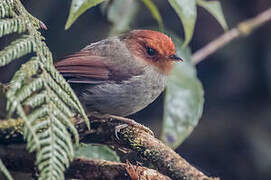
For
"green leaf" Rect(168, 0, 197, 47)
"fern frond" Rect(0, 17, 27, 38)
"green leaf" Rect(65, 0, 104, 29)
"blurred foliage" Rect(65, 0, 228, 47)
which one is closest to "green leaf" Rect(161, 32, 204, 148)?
"blurred foliage" Rect(65, 0, 228, 47)

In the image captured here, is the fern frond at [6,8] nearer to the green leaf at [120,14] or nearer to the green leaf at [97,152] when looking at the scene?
the green leaf at [97,152]

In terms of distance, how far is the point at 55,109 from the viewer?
147cm

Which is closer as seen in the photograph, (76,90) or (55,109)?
(55,109)

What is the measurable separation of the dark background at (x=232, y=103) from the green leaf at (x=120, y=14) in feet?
2.54

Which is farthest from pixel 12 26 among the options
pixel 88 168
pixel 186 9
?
pixel 186 9

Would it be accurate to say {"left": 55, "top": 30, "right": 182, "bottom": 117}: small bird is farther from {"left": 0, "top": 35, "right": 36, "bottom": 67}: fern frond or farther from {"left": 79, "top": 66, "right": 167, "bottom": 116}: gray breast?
{"left": 0, "top": 35, "right": 36, "bottom": 67}: fern frond

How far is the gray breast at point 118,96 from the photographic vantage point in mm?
3004

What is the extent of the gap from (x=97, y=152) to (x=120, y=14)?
134 cm

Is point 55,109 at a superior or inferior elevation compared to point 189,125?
superior

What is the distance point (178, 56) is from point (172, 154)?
170 centimetres

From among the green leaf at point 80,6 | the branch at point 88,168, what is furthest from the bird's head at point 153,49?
the branch at point 88,168

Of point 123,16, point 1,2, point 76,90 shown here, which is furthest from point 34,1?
point 1,2

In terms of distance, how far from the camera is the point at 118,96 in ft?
9.91

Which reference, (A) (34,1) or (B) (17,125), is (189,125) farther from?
(A) (34,1)
